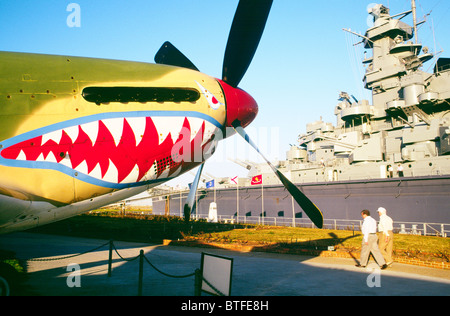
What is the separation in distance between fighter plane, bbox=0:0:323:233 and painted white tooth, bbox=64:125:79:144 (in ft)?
0.05

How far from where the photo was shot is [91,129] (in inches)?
216

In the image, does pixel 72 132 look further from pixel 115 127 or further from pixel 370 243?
pixel 370 243

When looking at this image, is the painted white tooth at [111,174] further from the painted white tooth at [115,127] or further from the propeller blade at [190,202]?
the propeller blade at [190,202]

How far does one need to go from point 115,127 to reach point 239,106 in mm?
2968

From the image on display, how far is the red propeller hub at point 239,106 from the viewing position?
277 inches

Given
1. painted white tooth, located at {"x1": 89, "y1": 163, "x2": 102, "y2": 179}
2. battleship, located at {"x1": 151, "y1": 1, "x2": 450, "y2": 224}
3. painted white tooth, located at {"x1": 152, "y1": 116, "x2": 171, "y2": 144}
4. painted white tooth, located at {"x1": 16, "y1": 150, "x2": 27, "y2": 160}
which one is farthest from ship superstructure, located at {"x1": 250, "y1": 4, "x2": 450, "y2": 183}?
painted white tooth, located at {"x1": 16, "y1": 150, "x2": 27, "y2": 160}

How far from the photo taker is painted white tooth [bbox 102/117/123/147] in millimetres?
5605

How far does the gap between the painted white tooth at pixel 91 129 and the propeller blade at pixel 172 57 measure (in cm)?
375

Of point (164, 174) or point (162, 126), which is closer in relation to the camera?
point (162, 126)

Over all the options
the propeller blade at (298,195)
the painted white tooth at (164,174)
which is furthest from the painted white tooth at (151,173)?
the propeller blade at (298,195)

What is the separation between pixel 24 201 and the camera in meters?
4.80

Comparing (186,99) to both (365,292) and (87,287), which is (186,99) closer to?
(87,287)

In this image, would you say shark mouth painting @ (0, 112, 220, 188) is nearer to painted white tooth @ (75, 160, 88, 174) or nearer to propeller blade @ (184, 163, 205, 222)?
painted white tooth @ (75, 160, 88, 174)

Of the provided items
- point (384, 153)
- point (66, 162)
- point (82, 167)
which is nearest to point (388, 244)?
point (82, 167)
